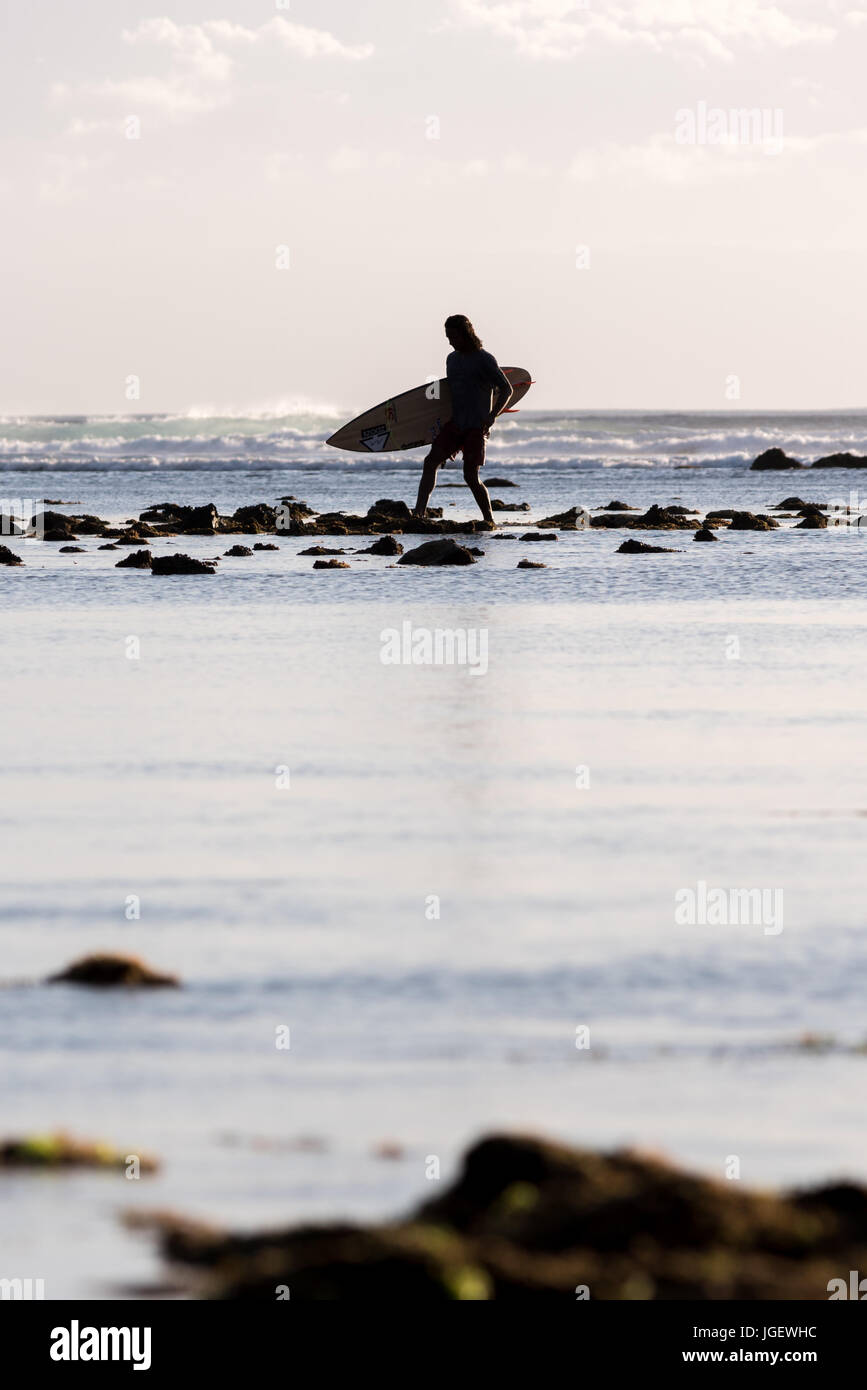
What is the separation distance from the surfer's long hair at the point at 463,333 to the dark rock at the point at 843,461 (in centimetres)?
3719

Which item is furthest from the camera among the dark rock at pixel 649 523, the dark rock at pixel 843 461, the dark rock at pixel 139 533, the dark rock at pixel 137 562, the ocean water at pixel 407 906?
the dark rock at pixel 843 461

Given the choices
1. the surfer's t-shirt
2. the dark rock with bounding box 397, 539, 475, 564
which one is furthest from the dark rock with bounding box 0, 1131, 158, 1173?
the surfer's t-shirt

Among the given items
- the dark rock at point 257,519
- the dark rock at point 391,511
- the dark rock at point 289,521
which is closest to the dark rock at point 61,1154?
the dark rock at point 289,521

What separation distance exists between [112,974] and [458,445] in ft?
69.1

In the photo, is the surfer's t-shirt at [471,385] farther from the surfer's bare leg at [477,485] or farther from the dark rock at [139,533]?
the dark rock at [139,533]

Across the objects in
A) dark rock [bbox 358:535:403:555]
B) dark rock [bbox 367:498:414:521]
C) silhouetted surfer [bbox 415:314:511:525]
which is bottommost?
dark rock [bbox 358:535:403:555]

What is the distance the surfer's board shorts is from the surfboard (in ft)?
4.54

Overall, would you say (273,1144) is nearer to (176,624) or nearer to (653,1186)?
(653,1186)

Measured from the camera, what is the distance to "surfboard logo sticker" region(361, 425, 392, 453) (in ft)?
95.8

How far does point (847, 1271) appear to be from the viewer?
3.53 meters

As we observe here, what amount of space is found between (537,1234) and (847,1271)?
1.96 ft

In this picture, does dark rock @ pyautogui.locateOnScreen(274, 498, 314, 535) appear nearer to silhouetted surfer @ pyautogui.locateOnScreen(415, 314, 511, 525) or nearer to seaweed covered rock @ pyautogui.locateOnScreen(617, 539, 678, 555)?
silhouetted surfer @ pyautogui.locateOnScreen(415, 314, 511, 525)

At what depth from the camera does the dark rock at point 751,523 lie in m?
27.8

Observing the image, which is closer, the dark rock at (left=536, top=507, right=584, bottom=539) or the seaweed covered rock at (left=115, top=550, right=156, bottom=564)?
the seaweed covered rock at (left=115, top=550, right=156, bottom=564)
